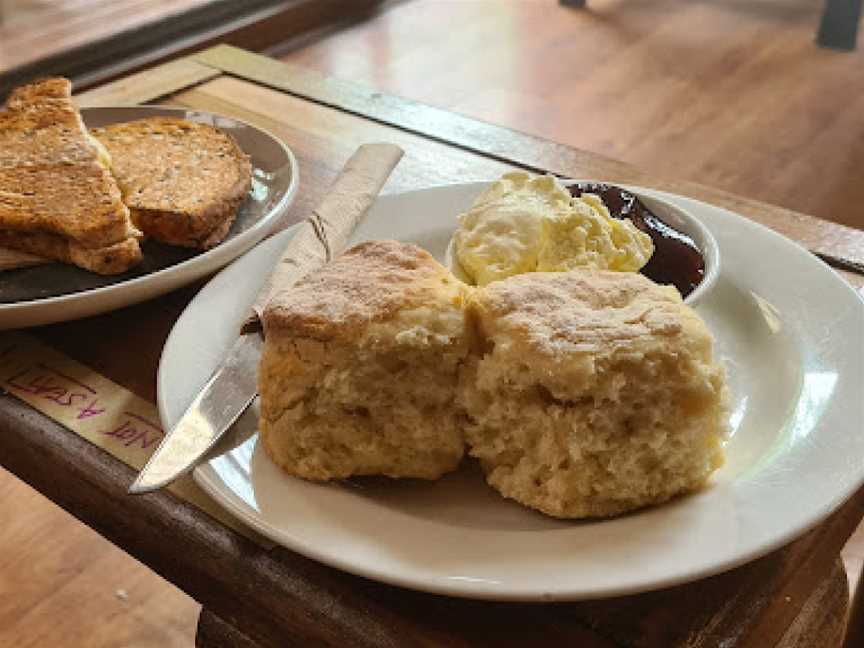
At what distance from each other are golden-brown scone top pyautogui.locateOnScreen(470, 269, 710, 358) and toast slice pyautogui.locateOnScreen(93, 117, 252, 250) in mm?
438

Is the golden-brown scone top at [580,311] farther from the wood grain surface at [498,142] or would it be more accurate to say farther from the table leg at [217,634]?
the wood grain surface at [498,142]

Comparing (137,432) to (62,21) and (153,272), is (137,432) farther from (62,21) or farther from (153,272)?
(62,21)

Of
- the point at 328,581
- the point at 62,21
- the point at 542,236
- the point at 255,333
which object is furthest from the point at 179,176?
the point at 62,21

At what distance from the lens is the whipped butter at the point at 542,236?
883 millimetres

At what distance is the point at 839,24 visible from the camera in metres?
3.67

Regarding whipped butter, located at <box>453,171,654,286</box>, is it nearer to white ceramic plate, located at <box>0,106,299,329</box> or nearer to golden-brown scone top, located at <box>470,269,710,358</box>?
golden-brown scone top, located at <box>470,269,710,358</box>

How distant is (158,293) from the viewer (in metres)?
1.00

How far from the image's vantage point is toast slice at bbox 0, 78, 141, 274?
40.6 inches

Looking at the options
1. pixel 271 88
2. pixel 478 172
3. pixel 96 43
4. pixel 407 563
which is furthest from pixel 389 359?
pixel 96 43

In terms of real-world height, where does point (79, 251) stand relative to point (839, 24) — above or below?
above

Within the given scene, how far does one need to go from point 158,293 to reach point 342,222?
196 millimetres

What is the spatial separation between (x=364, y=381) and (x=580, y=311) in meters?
0.17

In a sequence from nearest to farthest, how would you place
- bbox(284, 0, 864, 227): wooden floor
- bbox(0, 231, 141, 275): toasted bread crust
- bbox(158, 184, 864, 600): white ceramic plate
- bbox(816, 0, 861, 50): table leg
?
bbox(158, 184, 864, 600): white ceramic plate → bbox(0, 231, 141, 275): toasted bread crust → bbox(284, 0, 864, 227): wooden floor → bbox(816, 0, 861, 50): table leg

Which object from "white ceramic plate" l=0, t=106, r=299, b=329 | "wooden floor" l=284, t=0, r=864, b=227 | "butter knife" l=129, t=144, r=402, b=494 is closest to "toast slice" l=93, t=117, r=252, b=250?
"white ceramic plate" l=0, t=106, r=299, b=329
